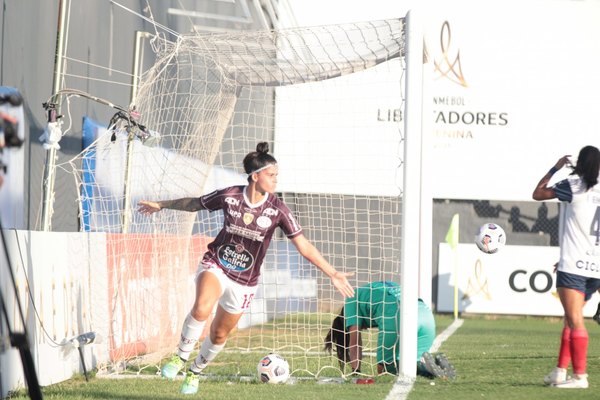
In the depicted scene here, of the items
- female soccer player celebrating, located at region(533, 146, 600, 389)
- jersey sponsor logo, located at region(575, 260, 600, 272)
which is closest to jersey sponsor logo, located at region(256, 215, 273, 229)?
female soccer player celebrating, located at region(533, 146, 600, 389)

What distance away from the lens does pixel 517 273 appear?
83.4 feet

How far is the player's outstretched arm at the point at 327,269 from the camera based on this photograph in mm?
8617

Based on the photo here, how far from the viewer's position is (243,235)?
913 centimetres

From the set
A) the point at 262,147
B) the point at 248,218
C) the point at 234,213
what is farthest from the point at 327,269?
the point at 262,147

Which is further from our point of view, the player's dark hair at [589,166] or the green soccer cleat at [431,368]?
the green soccer cleat at [431,368]

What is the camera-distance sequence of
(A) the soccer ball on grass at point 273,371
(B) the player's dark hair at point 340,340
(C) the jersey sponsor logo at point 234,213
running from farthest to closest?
(B) the player's dark hair at point 340,340 < (A) the soccer ball on grass at point 273,371 < (C) the jersey sponsor logo at point 234,213

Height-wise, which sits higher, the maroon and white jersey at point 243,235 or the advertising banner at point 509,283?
the maroon and white jersey at point 243,235

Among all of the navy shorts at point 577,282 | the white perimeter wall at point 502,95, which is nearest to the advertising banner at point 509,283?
the white perimeter wall at point 502,95

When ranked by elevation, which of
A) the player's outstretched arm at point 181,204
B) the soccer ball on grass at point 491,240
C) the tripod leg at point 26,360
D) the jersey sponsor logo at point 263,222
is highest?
the player's outstretched arm at point 181,204

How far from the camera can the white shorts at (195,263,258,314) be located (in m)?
9.07

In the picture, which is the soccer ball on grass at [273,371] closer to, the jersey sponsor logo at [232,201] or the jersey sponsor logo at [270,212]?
the jersey sponsor logo at [270,212]

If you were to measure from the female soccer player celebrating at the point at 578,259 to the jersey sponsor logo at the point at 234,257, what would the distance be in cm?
273

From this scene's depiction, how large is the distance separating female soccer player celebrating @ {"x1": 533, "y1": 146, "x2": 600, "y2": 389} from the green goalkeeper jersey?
160 centimetres

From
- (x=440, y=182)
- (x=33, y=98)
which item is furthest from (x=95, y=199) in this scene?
(x=440, y=182)
